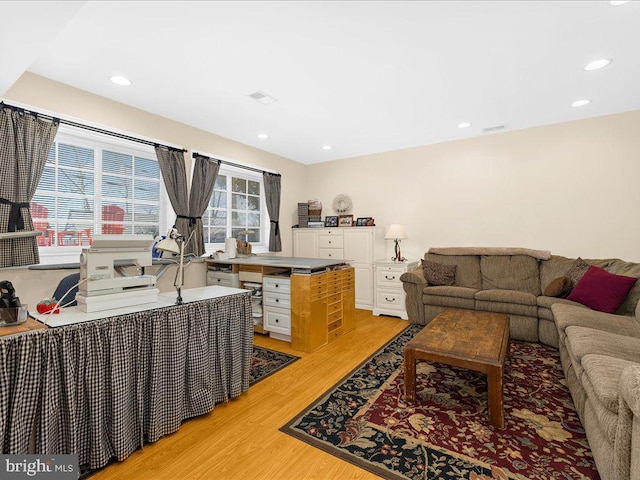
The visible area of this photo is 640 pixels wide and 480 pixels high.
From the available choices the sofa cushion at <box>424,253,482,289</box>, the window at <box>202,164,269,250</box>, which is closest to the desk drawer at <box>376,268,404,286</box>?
the sofa cushion at <box>424,253,482,289</box>

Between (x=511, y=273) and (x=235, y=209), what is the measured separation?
4012 mm

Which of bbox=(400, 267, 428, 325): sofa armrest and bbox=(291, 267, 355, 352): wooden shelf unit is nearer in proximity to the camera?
bbox=(291, 267, 355, 352): wooden shelf unit

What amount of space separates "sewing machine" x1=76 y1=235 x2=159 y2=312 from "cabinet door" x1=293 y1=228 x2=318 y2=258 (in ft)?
11.6

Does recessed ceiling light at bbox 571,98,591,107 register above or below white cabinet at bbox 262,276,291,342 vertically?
above

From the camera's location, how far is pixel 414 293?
4066 millimetres

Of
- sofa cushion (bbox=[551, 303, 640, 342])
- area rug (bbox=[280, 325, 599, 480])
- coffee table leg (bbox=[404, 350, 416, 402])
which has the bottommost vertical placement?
area rug (bbox=[280, 325, 599, 480])

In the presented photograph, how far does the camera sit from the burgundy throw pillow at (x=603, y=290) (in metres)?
2.92

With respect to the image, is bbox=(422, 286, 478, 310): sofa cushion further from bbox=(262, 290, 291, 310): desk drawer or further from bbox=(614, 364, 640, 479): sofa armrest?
bbox=(614, 364, 640, 479): sofa armrest

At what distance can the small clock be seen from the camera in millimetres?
5422

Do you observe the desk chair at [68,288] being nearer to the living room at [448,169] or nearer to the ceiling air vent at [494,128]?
the living room at [448,169]

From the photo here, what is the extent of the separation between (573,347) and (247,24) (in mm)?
3114

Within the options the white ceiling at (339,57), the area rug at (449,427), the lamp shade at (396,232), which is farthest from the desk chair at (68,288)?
the lamp shade at (396,232)

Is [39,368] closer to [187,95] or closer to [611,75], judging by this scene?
[187,95]

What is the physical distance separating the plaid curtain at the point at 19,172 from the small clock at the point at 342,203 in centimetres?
395
